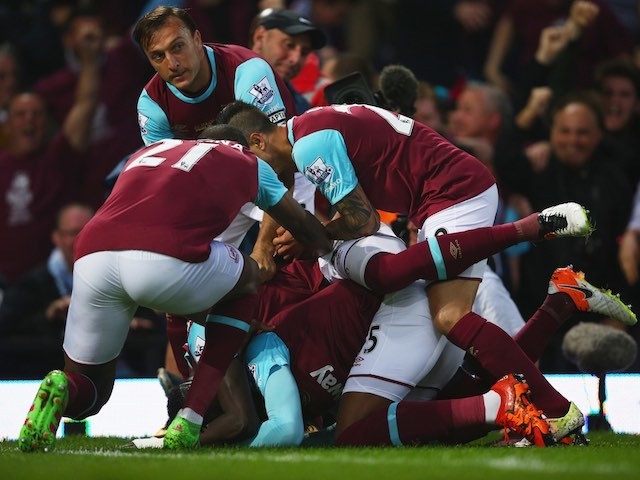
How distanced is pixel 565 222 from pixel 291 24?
3079 mm

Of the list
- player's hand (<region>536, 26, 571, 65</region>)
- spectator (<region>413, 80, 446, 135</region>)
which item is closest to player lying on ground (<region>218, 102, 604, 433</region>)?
spectator (<region>413, 80, 446, 135</region>)

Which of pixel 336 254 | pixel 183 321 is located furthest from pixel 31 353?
pixel 336 254

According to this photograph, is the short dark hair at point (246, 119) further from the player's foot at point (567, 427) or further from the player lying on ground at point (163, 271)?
the player's foot at point (567, 427)

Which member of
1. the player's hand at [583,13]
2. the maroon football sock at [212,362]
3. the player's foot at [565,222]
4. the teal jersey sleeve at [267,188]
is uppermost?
the player's hand at [583,13]

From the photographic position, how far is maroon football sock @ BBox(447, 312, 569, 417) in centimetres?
582

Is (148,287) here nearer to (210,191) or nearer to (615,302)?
(210,191)

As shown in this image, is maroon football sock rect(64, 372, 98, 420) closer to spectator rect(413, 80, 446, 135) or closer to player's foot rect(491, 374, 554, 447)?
player's foot rect(491, 374, 554, 447)

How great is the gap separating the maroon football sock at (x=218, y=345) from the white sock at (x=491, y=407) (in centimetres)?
106

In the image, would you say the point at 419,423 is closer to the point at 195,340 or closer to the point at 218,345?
the point at 218,345

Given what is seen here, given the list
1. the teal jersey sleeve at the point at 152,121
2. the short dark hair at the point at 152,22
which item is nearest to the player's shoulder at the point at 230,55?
the short dark hair at the point at 152,22

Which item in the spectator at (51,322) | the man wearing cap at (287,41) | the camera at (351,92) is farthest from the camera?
the spectator at (51,322)

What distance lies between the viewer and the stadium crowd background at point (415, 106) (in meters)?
9.00

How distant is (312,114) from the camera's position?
624 cm

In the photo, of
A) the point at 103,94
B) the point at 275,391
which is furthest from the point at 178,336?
the point at 103,94
